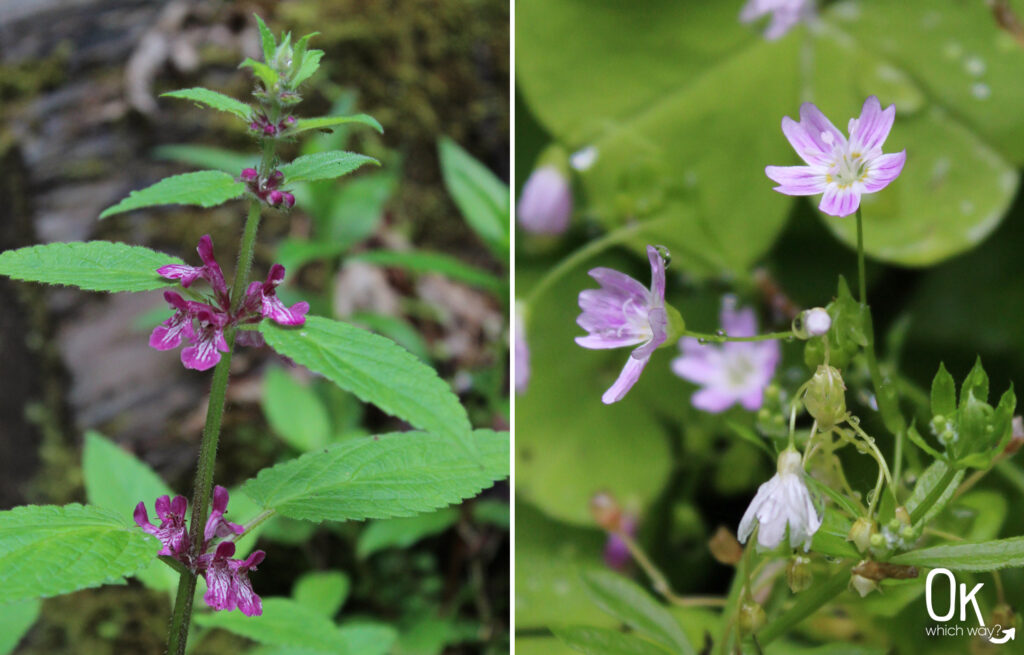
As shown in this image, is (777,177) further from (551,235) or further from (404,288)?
(404,288)

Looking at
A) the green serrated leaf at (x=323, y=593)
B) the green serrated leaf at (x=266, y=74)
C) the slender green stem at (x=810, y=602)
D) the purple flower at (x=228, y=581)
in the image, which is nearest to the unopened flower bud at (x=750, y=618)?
the slender green stem at (x=810, y=602)

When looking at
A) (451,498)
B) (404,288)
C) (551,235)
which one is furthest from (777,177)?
(404,288)

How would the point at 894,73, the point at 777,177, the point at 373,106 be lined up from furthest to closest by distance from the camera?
the point at 373,106, the point at 894,73, the point at 777,177

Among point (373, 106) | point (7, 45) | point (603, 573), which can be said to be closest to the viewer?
point (603, 573)

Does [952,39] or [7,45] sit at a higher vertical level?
[7,45]

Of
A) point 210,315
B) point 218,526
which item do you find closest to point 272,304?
point 210,315

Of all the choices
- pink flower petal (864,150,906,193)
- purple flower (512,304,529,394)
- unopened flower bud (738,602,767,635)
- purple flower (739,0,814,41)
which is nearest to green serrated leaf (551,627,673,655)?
unopened flower bud (738,602,767,635)

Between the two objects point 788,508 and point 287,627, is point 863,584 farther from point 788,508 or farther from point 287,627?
point 287,627
